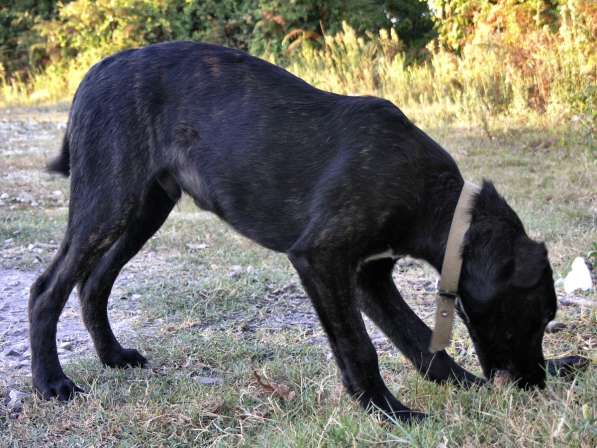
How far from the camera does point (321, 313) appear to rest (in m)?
3.19

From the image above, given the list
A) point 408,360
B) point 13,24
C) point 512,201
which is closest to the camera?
point 408,360

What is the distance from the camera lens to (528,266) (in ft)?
9.78

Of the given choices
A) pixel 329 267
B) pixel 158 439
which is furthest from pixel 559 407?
pixel 158 439

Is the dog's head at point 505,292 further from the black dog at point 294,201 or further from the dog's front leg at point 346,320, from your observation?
the dog's front leg at point 346,320

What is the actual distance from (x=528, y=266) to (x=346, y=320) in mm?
731

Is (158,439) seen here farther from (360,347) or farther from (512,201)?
(512,201)

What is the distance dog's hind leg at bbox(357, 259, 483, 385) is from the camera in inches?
136

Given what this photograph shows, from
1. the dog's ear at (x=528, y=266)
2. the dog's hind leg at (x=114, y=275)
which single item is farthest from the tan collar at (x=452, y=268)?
the dog's hind leg at (x=114, y=275)

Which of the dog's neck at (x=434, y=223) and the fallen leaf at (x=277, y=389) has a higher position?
the dog's neck at (x=434, y=223)

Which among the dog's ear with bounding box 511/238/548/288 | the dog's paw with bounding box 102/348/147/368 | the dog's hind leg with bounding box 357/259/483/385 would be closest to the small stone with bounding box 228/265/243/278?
the dog's paw with bounding box 102/348/147/368

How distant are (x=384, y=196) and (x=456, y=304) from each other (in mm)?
539

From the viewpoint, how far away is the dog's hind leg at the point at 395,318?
11.3 feet

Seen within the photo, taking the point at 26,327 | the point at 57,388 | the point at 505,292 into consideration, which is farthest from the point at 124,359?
the point at 505,292

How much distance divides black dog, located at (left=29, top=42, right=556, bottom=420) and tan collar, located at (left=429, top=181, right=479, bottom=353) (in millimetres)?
44
